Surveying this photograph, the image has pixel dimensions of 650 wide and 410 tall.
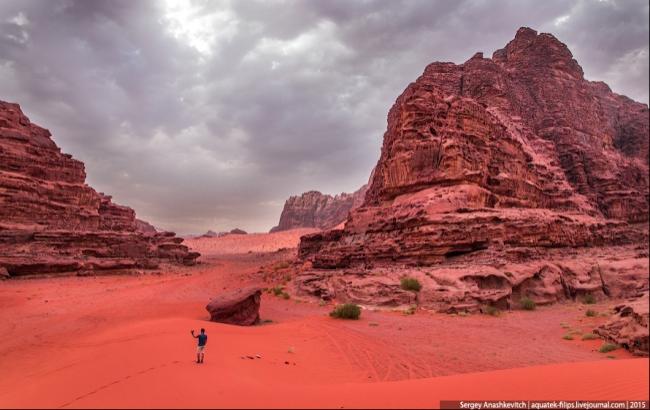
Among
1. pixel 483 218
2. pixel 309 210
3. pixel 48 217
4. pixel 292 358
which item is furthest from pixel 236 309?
pixel 309 210

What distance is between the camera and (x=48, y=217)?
3206cm

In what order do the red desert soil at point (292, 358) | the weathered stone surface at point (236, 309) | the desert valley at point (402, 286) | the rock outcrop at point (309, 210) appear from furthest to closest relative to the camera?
the rock outcrop at point (309, 210) → the weathered stone surface at point (236, 309) → the desert valley at point (402, 286) → the red desert soil at point (292, 358)

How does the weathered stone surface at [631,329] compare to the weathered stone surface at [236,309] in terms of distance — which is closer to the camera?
the weathered stone surface at [631,329]

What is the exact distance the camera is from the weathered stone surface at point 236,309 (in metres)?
13.7

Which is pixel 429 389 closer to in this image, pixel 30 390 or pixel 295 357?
pixel 295 357

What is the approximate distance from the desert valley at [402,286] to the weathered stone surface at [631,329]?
72 mm

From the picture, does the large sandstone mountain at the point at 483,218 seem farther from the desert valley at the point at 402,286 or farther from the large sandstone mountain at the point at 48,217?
the large sandstone mountain at the point at 48,217

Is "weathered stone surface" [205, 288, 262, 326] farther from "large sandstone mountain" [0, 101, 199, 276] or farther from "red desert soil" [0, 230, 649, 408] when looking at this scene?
"large sandstone mountain" [0, 101, 199, 276]

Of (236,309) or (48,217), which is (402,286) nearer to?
(236,309)

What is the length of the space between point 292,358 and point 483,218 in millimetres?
15928

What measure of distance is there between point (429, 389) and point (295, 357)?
15.5 ft

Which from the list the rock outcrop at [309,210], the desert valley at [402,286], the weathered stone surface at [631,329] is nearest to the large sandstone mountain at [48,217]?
the desert valley at [402,286]

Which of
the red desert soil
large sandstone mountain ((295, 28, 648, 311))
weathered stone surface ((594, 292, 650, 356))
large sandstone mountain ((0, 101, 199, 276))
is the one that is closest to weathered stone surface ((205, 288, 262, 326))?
the red desert soil

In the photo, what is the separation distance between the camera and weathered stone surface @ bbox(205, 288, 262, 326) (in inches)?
539
